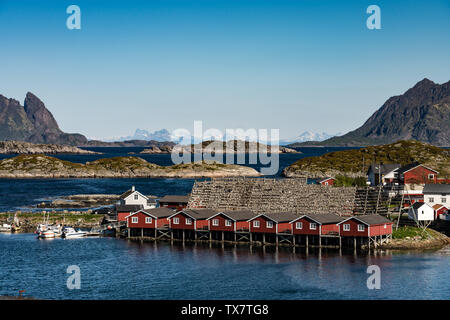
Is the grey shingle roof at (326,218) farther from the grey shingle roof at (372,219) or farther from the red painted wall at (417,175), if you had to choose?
the red painted wall at (417,175)

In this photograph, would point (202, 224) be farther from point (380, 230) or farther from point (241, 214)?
point (380, 230)

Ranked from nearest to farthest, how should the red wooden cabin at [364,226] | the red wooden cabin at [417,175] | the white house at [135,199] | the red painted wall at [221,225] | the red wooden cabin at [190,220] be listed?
1. the red wooden cabin at [364,226]
2. the red painted wall at [221,225]
3. the red wooden cabin at [190,220]
4. the white house at [135,199]
5. the red wooden cabin at [417,175]

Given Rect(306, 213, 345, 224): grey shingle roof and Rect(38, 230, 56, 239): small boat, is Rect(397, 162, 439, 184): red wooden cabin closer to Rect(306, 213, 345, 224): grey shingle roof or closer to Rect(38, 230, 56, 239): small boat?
Rect(306, 213, 345, 224): grey shingle roof

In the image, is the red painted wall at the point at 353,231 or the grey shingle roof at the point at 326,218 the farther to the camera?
the grey shingle roof at the point at 326,218

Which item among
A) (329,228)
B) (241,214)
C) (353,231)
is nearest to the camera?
(353,231)

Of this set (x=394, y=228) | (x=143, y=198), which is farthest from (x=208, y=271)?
(x=143, y=198)

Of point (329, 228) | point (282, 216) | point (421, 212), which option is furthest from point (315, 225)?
point (421, 212)

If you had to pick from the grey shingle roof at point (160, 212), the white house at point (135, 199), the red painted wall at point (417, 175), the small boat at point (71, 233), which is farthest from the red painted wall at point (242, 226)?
→ the red painted wall at point (417, 175)

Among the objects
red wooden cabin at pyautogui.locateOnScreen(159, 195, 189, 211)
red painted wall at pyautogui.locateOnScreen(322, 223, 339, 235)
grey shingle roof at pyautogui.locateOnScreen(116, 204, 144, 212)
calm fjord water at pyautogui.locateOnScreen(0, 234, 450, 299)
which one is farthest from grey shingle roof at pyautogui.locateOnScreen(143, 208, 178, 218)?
red painted wall at pyautogui.locateOnScreen(322, 223, 339, 235)
